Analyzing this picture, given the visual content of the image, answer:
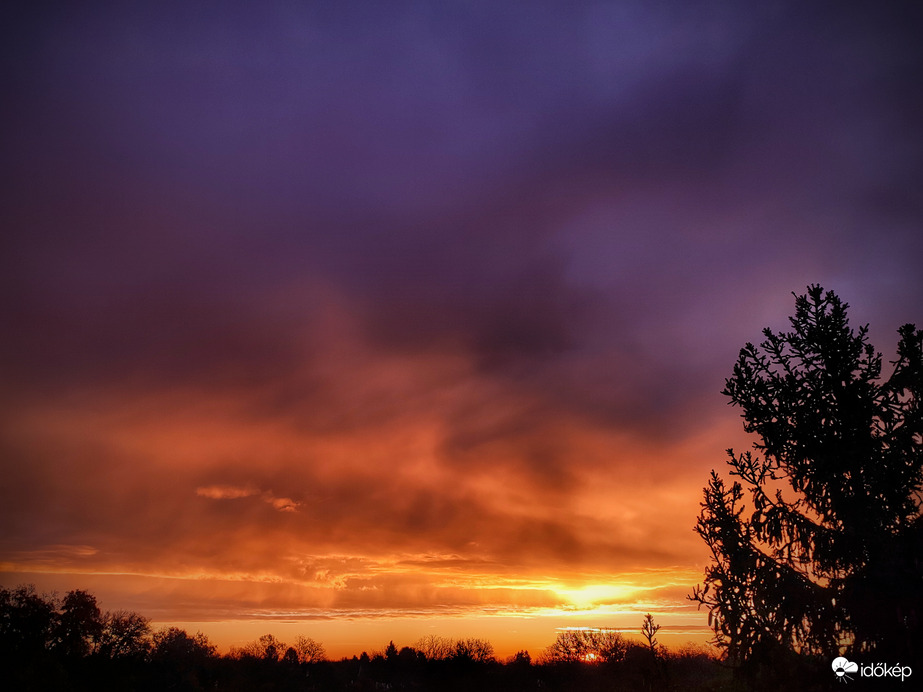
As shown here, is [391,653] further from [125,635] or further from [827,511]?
[827,511]

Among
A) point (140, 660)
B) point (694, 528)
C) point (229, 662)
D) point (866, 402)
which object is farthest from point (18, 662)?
point (866, 402)

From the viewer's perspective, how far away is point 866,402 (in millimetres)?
18344

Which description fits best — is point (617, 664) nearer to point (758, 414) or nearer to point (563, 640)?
point (563, 640)

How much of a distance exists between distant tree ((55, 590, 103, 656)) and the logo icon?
251ft

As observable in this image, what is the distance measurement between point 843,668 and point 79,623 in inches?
3227

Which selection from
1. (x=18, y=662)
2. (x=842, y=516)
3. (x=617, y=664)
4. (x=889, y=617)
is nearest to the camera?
(x=889, y=617)

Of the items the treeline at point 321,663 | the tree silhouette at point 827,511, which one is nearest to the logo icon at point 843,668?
the tree silhouette at point 827,511

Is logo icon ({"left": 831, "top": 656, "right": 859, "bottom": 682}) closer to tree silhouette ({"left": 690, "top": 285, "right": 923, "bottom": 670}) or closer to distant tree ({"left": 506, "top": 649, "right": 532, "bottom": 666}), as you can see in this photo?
tree silhouette ({"left": 690, "top": 285, "right": 923, "bottom": 670})

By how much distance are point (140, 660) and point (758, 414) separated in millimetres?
65543

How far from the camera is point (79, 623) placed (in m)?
70.5

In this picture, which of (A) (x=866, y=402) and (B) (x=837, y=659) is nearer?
(B) (x=837, y=659)

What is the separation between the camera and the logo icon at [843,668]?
16261 mm

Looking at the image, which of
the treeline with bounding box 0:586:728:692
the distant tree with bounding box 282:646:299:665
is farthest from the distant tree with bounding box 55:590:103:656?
the distant tree with bounding box 282:646:299:665

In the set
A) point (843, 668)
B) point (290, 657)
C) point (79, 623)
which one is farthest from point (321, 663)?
point (843, 668)
